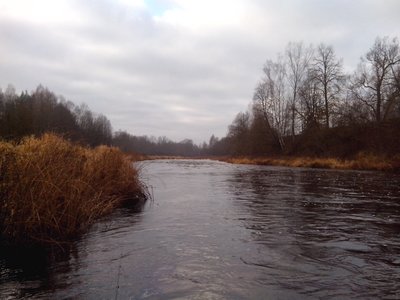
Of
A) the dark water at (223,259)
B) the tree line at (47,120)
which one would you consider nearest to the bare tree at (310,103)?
the tree line at (47,120)

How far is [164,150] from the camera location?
187375 millimetres

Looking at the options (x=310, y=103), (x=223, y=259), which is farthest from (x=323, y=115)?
(x=223, y=259)

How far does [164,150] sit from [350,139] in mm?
148942

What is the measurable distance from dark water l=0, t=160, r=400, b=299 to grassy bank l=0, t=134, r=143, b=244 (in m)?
0.40

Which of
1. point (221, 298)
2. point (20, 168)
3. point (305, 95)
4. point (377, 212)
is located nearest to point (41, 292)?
point (221, 298)

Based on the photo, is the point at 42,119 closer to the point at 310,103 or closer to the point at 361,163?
the point at 310,103

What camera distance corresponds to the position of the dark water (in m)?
5.05

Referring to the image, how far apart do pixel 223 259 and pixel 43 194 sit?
349cm

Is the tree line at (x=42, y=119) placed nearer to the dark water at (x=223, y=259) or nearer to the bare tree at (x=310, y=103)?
the dark water at (x=223, y=259)

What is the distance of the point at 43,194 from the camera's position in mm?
7066

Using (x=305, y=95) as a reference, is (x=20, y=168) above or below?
below

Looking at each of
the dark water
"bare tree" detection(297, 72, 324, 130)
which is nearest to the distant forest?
"bare tree" detection(297, 72, 324, 130)

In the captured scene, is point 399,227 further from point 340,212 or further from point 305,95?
point 305,95

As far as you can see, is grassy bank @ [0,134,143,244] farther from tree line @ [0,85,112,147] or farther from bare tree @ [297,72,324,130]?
bare tree @ [297,72,324,130]
